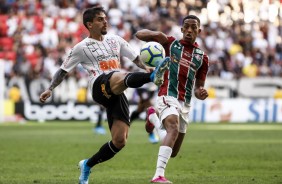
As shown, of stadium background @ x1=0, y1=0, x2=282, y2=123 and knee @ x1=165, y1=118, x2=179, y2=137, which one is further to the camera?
stadium background @ x1=0, y1=0, x2=282, y2=123

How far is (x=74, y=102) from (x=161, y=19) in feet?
22.8

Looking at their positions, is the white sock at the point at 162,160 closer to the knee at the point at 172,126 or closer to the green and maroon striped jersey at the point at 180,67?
the knee at the point at 172,126

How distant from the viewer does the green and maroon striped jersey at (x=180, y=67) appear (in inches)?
440

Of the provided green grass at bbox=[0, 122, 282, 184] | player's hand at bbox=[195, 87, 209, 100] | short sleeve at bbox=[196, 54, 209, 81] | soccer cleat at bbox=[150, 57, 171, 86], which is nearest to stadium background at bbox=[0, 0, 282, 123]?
green grass at bbox=[0, 122, 282, 184]

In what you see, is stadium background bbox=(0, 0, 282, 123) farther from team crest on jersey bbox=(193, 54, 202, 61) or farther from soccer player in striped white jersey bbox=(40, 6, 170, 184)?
team crest on jersey bbox=(193, 54, 202, 61)

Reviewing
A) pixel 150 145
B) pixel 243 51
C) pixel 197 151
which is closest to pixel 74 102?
pixel 243 51

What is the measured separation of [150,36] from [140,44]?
77.4 feet

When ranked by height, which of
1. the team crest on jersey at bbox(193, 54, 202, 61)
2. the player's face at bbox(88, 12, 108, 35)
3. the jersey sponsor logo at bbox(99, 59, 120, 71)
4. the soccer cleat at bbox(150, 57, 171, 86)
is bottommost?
the soccer cleat at bbox(150, 57, 171, 86)

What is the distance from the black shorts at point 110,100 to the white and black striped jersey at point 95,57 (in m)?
0.19

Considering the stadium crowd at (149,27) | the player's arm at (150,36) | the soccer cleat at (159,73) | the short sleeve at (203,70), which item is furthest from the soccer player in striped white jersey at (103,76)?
the stadium crowd at (149,27)

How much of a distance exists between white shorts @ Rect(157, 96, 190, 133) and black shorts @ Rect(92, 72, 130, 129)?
2.03 ft

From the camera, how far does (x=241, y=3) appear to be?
39438 millimetres

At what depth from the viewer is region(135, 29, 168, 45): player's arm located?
10609mm

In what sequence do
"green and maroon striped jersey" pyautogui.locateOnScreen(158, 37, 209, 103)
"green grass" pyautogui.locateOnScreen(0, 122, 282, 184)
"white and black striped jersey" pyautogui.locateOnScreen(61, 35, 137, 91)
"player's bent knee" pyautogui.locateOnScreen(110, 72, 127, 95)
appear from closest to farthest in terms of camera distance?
"player's bent knee" pyautogui.locateOnScreen(110, 72, 127, 95) < "white and black striped jersey" pyautogui.locateOnScreen(61, 35, 137, 91) < "green and maroon striped jersey" pyautogui.locateOnScreen(158, 37, 209, 103) < "green grass" pyautogui.locateOnScreen(0, 122, 282, 184)
